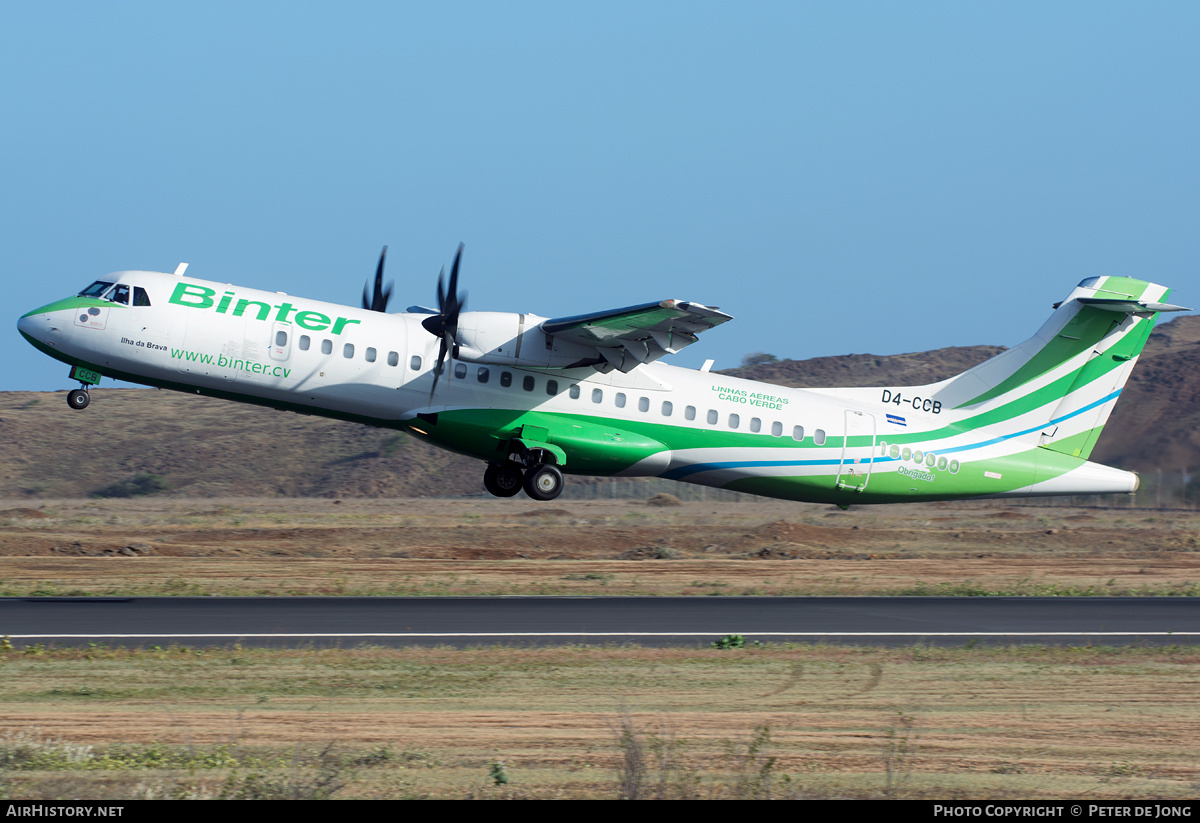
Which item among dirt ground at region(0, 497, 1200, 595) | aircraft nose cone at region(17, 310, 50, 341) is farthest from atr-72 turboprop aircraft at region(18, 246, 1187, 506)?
dirt ground at region(0, 497, 1200, 595)

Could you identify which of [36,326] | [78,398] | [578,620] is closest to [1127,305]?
[578,620]

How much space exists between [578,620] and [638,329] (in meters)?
6.55

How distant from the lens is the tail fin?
102ft

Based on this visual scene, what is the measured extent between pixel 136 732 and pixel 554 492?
47.3ft

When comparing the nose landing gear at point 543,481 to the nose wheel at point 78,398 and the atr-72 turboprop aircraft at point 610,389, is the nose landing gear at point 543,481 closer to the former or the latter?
the atr-72 turboprop aircraft at point 610,389

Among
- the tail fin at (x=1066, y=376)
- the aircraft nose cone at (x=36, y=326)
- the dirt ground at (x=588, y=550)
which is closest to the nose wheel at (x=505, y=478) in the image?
the dirt ground at (x=588, y=550)

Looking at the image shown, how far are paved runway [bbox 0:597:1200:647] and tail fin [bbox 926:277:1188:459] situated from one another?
4.74 metres

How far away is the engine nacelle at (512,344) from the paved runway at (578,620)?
569 cm

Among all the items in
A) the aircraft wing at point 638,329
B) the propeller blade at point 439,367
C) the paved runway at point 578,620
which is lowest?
the paved runway at point 578,620

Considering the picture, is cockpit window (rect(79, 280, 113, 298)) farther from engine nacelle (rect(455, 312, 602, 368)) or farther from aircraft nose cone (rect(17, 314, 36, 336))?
engine nacelle (rect(455, 312, 602, 368))

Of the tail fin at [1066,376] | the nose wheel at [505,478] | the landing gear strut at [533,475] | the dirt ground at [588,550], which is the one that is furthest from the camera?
the dirt ground at [588,550]

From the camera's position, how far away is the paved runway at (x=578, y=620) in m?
22.3

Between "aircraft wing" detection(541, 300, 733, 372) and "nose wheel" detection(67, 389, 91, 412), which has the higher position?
"aircraft wing" detection(541, 300, 733, 372)

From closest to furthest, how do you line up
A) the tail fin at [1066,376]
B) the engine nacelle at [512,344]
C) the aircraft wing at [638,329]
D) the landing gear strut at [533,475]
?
the aircraft wing at [638,329]
the engine nacelle at [512,344]
the landing gear strut at [533,475]
the tail fin at [1066,376]
